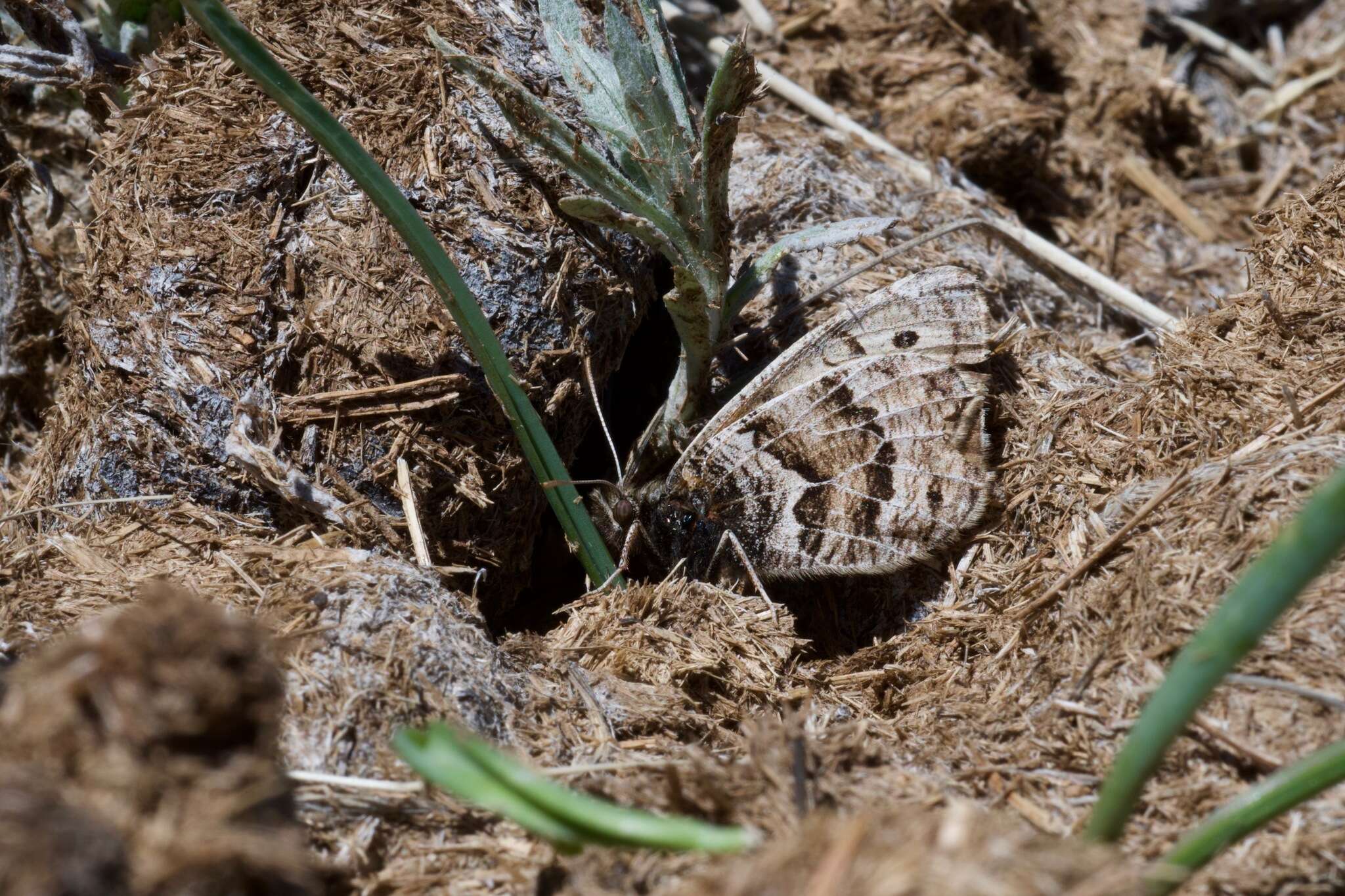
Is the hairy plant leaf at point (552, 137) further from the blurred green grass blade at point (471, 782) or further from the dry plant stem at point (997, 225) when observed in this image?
the blurred green grass blade at point (471, 782)

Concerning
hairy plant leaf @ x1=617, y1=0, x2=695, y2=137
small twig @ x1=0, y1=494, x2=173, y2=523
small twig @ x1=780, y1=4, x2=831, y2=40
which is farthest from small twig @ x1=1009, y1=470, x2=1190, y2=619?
small twig @ x1=780, y1=4, x2=831, y2=40

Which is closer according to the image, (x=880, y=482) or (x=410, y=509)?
(x=410, y=509)

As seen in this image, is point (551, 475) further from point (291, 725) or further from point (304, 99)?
point (304, 99)

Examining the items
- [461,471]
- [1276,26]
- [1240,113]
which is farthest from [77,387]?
[1276,26]

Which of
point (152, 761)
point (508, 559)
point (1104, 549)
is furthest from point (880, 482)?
point (152, 761)

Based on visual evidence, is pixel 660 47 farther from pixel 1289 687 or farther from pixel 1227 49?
pixel 1227 49

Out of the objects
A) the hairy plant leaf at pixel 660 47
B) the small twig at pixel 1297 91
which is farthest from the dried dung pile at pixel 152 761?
the small twig at pixel 1297 91
